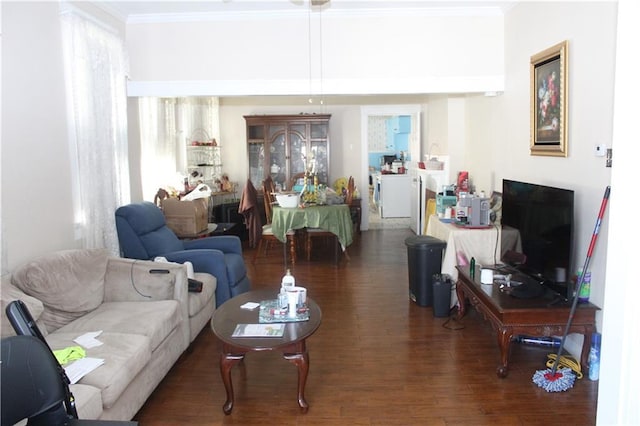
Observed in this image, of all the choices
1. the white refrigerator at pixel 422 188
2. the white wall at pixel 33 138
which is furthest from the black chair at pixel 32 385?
the white refrigerator at pixel 422 188

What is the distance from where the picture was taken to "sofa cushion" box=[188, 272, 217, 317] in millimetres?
3451

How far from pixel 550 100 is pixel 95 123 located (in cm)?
353

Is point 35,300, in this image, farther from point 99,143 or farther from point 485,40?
point 485,40

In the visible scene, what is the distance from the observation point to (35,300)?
2.56m

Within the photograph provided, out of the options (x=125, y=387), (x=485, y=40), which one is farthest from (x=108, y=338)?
(x=485, y=40)

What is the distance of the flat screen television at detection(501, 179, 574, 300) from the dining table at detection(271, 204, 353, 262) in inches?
95.6

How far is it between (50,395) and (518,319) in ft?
8.36

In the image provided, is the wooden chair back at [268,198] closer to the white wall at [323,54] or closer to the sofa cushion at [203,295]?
the white wall at [323,54]

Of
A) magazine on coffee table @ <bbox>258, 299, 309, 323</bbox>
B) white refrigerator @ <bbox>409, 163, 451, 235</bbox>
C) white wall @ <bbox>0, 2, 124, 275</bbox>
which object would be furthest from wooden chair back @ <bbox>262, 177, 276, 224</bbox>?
magazine on coffee table @ <bbox>258, 299, 309, 323</bbox>

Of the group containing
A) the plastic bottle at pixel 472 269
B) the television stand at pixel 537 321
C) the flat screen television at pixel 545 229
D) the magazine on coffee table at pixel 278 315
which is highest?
the flat screen television at pixel 545 229

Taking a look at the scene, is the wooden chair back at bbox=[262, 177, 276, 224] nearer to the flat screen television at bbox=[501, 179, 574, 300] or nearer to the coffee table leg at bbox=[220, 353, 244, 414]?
the flat screen television at bbox=[501, 179, 574, 300]

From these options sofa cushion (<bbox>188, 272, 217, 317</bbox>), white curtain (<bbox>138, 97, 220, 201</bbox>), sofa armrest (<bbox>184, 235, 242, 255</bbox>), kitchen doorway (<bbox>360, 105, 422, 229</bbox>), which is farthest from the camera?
kitchen doorway (<bbox>360, 105, 422, 229</bbox>)

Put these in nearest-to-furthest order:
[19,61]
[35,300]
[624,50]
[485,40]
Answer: [624,50] < [35,300] < [19,61] < [485,40]

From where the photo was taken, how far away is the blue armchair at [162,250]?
12.7 ft
